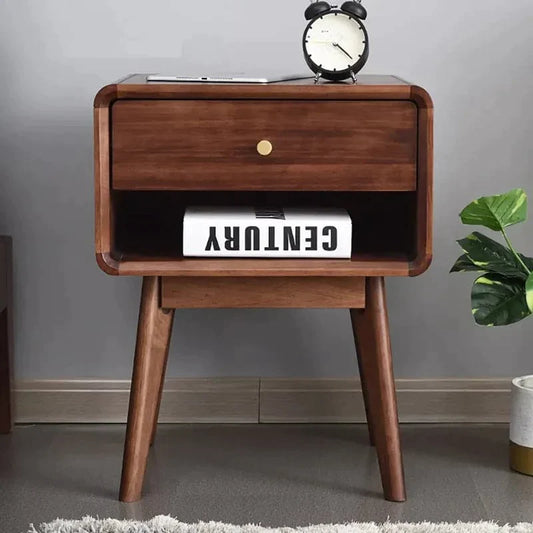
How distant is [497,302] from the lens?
1529 millimetres

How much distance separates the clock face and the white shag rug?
26.2 inches

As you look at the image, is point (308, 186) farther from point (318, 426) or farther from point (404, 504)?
point (318, 426)

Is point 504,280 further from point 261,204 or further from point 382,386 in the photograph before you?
point 261,204

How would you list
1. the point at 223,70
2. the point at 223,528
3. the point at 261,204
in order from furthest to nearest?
1. the point at 223,70
2. the point at 261,204
3. the point at 223,528

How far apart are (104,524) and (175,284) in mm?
359

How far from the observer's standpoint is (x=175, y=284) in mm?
1477

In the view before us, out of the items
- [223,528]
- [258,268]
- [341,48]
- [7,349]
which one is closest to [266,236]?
[258,268]

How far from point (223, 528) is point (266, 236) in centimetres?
42

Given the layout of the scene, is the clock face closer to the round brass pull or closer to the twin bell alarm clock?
the twin bell alarm clock

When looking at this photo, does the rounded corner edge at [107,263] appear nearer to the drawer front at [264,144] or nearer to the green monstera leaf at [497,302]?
the drawer front at [264,144]

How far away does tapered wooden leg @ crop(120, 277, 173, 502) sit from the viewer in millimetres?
1471

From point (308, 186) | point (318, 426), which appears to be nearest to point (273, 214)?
point (308, 186)

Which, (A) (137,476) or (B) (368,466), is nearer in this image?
(A) (137,476)

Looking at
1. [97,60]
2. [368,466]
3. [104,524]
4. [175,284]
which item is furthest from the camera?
[97,60]
